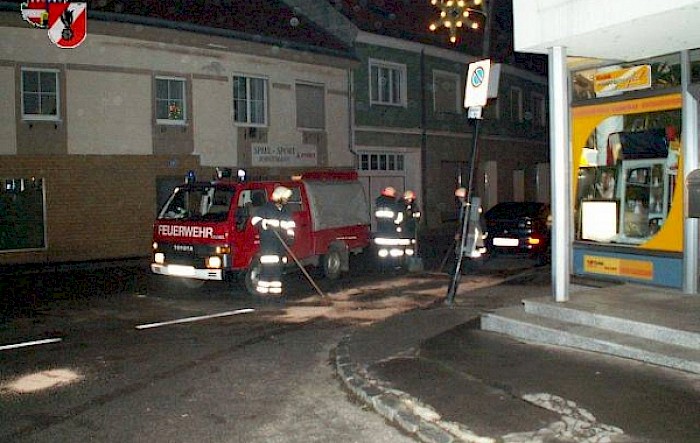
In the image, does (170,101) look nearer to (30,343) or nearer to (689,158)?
(30,343)

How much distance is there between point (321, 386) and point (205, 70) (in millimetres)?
16515

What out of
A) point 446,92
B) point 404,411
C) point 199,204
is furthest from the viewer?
point 446,92

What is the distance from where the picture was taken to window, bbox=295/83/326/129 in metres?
25.1

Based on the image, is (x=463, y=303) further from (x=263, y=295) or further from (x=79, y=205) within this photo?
(x=79, y=205)

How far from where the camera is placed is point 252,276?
13281mm

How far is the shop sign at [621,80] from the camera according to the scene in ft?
32.6

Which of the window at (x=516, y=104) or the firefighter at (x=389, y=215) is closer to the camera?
the firefighter at (x=389, y=215)

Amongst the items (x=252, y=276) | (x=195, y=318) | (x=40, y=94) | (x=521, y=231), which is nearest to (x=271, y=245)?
(x=252, y=276)

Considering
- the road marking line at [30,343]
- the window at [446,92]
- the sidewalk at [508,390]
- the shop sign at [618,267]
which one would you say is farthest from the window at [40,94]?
the window at [446,92]

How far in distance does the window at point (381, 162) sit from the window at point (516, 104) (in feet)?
30.7

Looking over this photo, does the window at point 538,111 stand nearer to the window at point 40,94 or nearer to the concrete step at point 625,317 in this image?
the window at point 40,94

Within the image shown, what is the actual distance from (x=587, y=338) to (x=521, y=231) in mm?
9394

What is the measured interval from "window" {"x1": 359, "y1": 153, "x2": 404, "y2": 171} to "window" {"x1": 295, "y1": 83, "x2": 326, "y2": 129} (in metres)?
2.75

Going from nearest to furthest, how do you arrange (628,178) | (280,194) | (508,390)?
(508,390)
(628,178)
(280,194)
